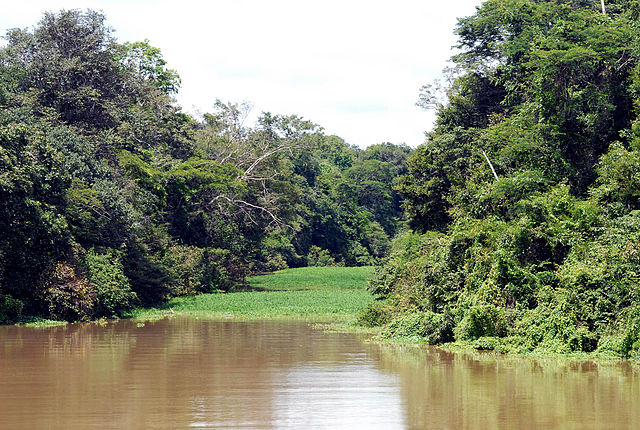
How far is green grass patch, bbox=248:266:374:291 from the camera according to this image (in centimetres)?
5678

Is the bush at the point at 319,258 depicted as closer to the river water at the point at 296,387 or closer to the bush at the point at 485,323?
the river water at the point at 296,387

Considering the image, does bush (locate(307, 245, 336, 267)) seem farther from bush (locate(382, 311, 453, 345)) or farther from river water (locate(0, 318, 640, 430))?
river water (locate(0, 318, 640, 430))

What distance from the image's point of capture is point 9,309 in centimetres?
2869

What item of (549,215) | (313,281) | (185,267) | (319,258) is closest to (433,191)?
(549,215)

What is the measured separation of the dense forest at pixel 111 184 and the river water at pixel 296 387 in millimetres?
6826

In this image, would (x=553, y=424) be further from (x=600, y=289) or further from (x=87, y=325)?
(x=87, y=325)

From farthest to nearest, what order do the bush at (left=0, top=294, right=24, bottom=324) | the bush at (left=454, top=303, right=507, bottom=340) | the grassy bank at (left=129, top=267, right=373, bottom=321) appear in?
1. the grassy bank at (left=129, top=267, right=373, bottom=321)
2. the bush at (left=0, top=294, right=24, bottom=324)
3. the bush at (left=454, top=303, right=507, bottom=340)

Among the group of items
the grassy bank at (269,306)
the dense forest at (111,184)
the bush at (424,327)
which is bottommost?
the grassy bank at (269,306)

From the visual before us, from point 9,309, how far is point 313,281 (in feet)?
112

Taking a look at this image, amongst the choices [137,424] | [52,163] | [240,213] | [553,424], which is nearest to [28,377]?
[137,424]

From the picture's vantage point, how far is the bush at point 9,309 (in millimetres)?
28500

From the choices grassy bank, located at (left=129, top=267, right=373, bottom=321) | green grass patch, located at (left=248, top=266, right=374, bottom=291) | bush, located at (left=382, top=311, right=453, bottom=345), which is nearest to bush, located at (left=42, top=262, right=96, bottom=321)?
grassy bank, located at (left=129, top=267, right=373, bottom=321)

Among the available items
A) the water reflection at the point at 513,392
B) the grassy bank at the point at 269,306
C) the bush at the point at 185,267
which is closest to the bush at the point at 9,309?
the grassy bank at the point at 269,306

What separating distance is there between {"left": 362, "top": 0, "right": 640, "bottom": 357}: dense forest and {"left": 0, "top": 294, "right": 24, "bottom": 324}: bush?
537 inches
